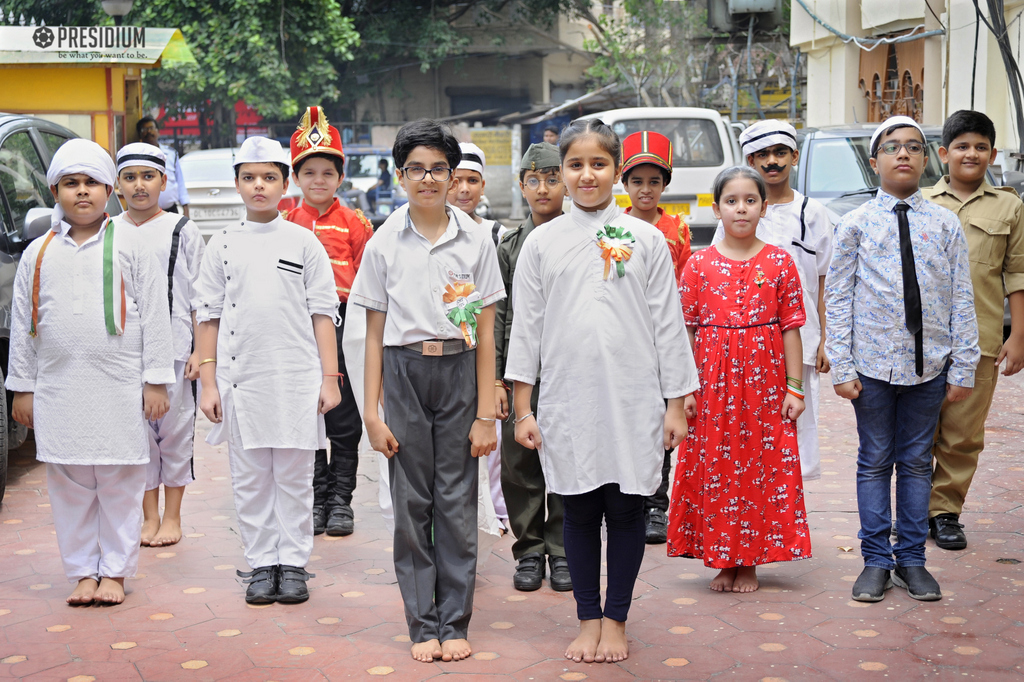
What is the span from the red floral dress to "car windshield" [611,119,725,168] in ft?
33.1

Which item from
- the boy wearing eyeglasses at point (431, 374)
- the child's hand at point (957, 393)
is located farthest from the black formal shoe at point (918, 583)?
the boy wearing eyeglasses at point (431, 374)

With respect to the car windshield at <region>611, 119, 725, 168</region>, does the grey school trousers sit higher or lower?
lower

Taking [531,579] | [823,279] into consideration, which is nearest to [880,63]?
[823,279]

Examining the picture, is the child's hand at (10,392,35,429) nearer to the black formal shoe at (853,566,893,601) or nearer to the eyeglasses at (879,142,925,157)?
the black formal shoe at (853,566,893,601)

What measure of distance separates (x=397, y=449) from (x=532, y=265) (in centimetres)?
79

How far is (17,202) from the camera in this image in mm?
6586

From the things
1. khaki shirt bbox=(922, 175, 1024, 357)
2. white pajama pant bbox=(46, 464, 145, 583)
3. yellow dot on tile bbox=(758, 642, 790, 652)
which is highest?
khaki shirt bbox=(922, 175, 1024, 357)

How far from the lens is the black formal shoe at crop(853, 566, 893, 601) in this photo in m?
4.35

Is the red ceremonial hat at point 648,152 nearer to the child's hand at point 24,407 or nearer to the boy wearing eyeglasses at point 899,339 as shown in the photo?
the boy wearing eyeglasses at point 899,339

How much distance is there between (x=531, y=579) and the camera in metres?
4.65

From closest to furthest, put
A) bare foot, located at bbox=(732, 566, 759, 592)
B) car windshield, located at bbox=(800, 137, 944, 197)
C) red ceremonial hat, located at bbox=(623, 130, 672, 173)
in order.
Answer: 1. bare foot, located at bbox=(732, 566, 759, 592)
2. red ceremonial hat, located at bbox=(623, 130, 672, 173)
3. car windshield, located at bbox=(800, 137, 944, 197)

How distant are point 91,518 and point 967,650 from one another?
3327 mm

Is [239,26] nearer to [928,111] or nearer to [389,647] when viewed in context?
[928,111]

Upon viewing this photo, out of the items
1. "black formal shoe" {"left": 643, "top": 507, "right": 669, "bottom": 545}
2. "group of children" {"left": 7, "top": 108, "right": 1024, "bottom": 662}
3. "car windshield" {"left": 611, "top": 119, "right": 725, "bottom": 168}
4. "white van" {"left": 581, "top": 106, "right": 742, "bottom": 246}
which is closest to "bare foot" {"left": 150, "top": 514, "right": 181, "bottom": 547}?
"group of children" {"left": 7, "top": 108, "right": 1024, "bottom": 662}
